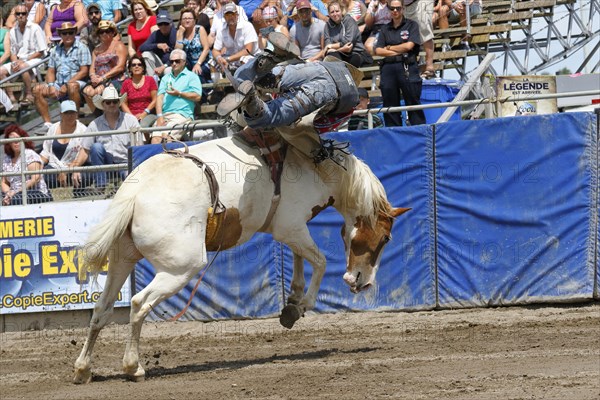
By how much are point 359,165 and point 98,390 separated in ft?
10.4

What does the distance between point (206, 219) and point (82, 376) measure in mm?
1662

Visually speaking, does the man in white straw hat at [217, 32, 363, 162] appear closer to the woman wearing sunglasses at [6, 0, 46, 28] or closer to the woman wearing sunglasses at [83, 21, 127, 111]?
the woman wearing sunglasses at [83, 21, 127, 111]

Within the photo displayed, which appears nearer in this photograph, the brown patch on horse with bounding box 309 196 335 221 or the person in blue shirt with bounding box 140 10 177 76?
the brown patch on horse with bounding box 309 196 335 221

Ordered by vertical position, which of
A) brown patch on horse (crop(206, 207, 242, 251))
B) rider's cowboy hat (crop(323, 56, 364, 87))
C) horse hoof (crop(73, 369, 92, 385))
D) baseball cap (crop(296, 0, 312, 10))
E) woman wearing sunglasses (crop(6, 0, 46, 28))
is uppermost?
woman wearing sunglasses (crop(6, 0, 46, 28))

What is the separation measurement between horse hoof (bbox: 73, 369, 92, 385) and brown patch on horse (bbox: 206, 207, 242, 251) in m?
1.45

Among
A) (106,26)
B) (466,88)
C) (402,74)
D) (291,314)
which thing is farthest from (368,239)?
(106,26)

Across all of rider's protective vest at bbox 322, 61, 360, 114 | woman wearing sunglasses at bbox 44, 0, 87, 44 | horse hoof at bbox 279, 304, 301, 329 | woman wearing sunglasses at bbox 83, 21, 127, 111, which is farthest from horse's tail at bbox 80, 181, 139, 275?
woman wearing sunglasses at bbox 44, 0, 87, 44

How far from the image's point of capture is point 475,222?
11.3m

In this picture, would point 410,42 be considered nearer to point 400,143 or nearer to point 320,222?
point 400,143

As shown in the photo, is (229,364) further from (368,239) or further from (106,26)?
(106,26)

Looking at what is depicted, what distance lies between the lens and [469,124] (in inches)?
444

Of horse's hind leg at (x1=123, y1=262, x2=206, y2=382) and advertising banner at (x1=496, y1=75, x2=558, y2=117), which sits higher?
advertising banner at (x1=496, y1=75, x2=558, y2=117)

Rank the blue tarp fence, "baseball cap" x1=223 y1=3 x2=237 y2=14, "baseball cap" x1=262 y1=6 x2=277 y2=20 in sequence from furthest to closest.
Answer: "baseball cap" x1=262 y1=6 x2=277 y2=20 < "baseball cap" x1=223 y1=3 x2=237 y2=14 < the blue tarp fence

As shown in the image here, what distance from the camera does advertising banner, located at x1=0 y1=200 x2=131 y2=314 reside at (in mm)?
12539
